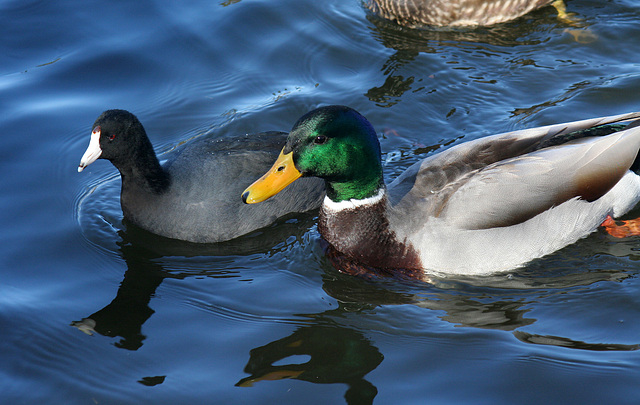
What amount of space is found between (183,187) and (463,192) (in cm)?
228

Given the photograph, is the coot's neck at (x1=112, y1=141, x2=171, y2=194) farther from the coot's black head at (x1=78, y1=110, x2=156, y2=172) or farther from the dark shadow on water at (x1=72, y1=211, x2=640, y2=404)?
the dark shadow on water at (x1=72, y1=211, x2=640, y2=404)

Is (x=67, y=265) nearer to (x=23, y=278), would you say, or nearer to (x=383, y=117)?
(x=23, y=278)

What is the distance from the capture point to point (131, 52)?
926 cm

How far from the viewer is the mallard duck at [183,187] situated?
20.7ft

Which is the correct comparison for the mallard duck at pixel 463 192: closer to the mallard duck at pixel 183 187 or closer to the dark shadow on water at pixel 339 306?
the dark shadow on water at pixel 339 306

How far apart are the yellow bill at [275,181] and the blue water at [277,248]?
704 mm

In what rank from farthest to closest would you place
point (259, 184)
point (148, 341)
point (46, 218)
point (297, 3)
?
point (297, 3) → point (46, 218) → point (259, 184) → point (148, 341)

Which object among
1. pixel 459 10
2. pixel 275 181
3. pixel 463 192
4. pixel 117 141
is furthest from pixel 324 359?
pixel 459 10

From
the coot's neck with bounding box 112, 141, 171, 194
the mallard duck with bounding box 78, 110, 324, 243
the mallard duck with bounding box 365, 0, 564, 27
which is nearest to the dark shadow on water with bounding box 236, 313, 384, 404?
the mallard duck with bounding box 78, 110, 324, 243

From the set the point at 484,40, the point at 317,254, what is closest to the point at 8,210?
the point at 317,254

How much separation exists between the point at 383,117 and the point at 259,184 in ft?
8.81

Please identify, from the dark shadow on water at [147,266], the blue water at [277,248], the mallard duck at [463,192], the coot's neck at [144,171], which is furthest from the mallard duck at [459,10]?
the coot's neck at [144,171]

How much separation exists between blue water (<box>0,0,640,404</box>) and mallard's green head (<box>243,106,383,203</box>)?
2.51 ft

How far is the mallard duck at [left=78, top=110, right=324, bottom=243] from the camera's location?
631 centimetres
